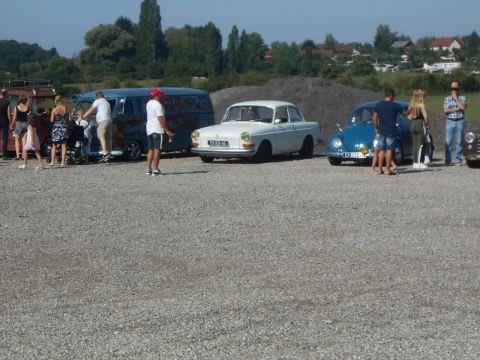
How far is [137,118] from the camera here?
73.5 ft

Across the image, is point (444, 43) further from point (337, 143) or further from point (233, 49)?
point (337, 143)

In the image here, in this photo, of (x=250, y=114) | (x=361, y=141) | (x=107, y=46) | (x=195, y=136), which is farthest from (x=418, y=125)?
(x=107, y=46)

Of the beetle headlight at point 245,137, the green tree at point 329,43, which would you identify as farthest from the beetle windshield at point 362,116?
the green tree at point 329,43

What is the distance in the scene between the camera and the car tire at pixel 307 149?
906 inches

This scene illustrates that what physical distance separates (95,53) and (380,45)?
4294 inches

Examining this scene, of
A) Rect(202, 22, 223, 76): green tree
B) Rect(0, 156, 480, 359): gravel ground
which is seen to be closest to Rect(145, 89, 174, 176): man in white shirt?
Rect(0, 156, 480, 359): gravel ground

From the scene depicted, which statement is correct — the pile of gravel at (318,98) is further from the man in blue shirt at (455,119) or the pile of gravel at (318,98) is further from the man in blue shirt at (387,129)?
the man in blue shirt at (387,129)

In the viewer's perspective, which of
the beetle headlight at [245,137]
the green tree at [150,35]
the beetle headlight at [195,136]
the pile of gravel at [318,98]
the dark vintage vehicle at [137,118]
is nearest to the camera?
the beetle headlight at [245,137]

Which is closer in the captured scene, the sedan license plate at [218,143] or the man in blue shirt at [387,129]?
the man in blue shirt at [387,129]

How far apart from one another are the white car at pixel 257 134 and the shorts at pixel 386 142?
3623 mm

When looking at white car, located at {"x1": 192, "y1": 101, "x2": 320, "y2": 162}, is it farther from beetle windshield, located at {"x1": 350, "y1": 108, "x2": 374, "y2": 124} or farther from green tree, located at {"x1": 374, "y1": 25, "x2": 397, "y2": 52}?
green tree, located at {"x1": 374, "y1": 25, "x2": 397, "y2": 52}

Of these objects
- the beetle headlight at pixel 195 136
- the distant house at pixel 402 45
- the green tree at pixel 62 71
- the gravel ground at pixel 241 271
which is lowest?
the gravel ground at pixel 241 271

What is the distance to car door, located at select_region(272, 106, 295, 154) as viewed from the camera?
2172 centimetres

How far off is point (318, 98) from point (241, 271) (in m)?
25.5
